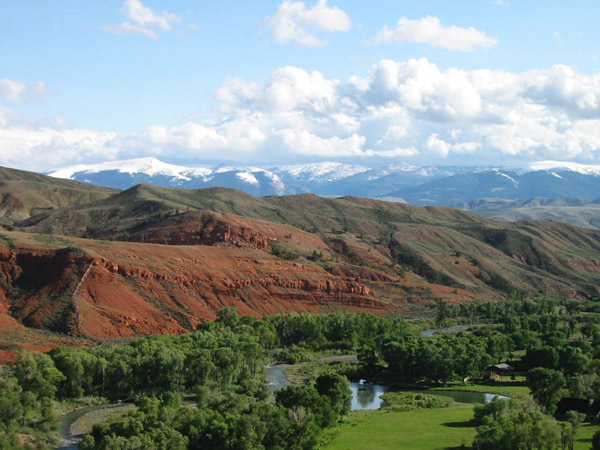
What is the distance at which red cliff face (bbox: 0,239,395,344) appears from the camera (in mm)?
120375

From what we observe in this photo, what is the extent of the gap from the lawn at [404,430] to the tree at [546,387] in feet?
26.0

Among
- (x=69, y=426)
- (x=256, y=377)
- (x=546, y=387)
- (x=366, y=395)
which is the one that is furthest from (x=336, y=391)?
(x=69, y=426)

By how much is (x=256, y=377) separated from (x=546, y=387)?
38.4 metres

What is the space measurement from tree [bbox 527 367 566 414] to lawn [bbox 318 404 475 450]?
26.0ft

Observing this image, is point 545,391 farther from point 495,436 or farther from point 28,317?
point 28,317

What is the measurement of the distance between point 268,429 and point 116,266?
8308 cm

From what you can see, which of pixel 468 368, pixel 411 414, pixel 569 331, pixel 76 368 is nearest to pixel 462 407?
pixel 411 414

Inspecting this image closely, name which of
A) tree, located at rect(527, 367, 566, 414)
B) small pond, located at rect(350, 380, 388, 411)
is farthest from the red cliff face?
tree, located at rect(527, 367, 566, 414)

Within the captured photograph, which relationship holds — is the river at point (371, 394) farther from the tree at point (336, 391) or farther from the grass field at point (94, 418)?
the grass field at point (94, 418)

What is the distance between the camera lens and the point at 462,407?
280 feet

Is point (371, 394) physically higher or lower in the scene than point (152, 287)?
lower

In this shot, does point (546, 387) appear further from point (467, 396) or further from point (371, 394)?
point (371, 394)

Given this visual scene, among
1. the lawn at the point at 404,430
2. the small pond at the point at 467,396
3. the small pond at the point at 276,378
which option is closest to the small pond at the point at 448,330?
the small pond at the point at 276,378

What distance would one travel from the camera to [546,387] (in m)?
81.2
